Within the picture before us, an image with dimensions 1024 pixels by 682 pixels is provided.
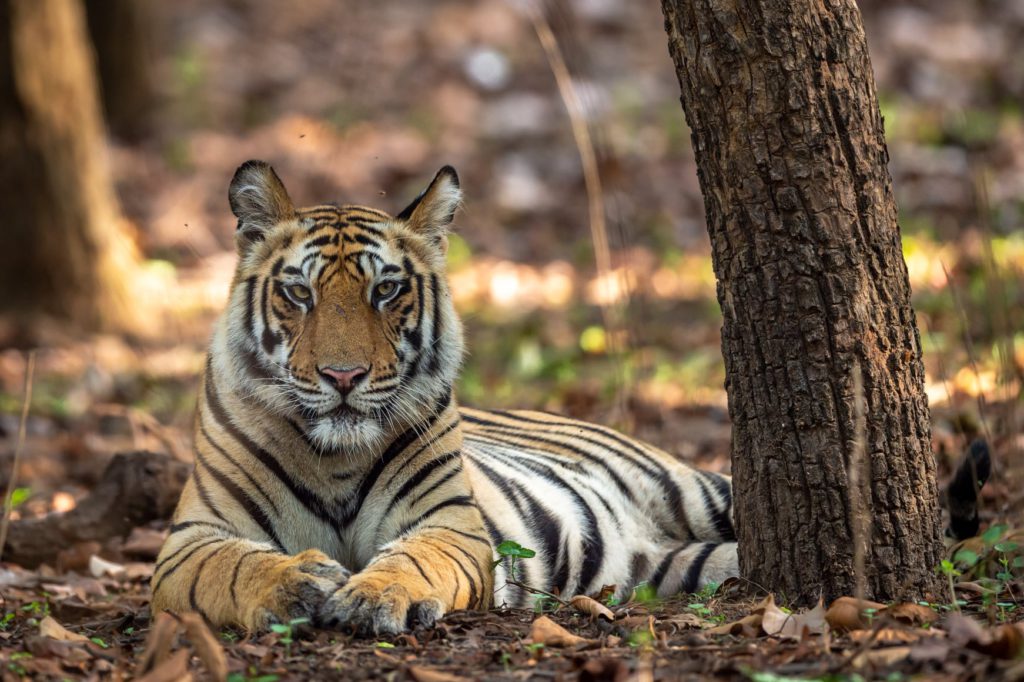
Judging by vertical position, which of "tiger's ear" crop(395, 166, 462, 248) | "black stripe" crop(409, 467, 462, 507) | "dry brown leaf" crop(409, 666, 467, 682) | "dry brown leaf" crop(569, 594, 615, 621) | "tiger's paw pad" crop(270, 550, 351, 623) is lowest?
"dry brown leaf" crop(409, 666, 467, 682)

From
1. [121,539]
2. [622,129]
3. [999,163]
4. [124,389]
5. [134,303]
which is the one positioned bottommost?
[121,539]

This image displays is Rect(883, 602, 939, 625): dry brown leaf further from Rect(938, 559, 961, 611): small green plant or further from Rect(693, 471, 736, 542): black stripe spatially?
Rect(693, 471, 736, 542): black stripe

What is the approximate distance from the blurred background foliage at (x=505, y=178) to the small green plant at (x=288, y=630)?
260 cm

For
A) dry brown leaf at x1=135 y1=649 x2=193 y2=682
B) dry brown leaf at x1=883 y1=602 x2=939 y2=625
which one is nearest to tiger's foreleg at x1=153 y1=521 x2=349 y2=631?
dry brown leaf at x1=135 y1=649 x2=193 y2=682

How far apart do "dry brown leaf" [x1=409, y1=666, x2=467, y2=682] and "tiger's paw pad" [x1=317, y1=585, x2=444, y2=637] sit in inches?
17.5

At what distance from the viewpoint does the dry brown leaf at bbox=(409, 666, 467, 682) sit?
3.04 metres

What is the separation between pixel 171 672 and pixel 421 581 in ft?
2.95

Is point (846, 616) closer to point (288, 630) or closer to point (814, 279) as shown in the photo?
point (814, 279)

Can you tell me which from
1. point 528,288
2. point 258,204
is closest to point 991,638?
point 258,204

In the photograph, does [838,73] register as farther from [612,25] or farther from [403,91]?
[612,25]

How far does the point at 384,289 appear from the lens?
4223 millimetres

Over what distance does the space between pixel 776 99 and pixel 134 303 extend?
7410 millimetres

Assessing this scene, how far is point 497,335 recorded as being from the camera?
9.88m

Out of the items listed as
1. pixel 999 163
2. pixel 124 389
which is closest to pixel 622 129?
pixel 999 163
